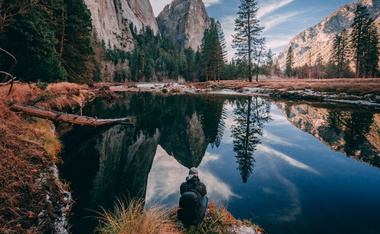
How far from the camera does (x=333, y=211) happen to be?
4457 mm

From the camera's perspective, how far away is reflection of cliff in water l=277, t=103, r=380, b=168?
8.06 m

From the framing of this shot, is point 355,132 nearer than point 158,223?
No

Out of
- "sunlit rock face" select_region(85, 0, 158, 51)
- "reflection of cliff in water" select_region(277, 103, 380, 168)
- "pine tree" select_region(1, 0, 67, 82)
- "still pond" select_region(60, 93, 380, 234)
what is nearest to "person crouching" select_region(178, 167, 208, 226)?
"still pond" select_region(60, 93, 380, 234)

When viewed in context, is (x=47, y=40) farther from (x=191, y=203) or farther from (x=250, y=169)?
(x=191, y=203)

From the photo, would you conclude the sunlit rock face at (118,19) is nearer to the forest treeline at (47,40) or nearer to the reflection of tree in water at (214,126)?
the forest treeline at (47,40)

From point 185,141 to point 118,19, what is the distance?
150025 mm

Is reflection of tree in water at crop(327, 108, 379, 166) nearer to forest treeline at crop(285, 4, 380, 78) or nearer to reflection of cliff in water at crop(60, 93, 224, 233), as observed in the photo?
reflection of cliff in water at crop(60, 93, 224, 233)

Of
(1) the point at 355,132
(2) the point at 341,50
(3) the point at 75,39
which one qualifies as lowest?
(1) the point at 355,132

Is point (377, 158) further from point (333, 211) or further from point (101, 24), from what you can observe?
point (101, 24)

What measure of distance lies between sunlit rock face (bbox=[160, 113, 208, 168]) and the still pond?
0.06m

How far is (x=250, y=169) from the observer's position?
23.1 feet

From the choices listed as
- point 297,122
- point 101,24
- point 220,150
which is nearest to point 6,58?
point 220,150

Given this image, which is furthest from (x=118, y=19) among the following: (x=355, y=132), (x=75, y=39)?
(x=355, y=132)

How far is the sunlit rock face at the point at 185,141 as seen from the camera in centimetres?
852
